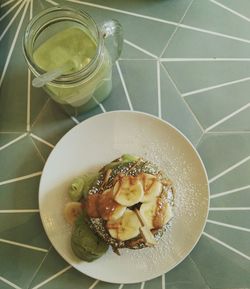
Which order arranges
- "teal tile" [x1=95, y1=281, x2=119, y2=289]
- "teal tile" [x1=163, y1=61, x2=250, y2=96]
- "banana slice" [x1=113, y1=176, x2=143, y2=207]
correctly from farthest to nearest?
"teal tile" [x1=163, y1=61, x2=250, y2=96] < "teal tile" [x1=95, y1=281, x2=119, y2=289] < "banana slice" [x1=113, y1=176, x2=143, y2=207]

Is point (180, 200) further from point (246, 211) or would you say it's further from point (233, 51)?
point (233, 51)

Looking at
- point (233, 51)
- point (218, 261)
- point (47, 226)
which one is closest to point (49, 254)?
→ point (47, 226)

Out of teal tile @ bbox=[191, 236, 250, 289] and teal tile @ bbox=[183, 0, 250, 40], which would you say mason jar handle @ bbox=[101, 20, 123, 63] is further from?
teal tile @ bbox=[191, 236, 250, 289]

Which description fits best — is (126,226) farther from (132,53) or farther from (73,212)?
(132,53)

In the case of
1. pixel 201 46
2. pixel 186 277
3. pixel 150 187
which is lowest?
pixel 186 277

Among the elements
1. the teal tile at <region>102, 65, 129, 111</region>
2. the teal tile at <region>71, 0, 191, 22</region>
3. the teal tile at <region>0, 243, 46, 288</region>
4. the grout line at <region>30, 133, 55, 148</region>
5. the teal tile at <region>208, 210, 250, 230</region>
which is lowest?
the teal tile at <region>0, 243, 46, 288</region>

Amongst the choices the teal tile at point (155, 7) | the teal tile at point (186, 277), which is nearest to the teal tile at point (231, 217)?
the teal tile at point (186, 277)

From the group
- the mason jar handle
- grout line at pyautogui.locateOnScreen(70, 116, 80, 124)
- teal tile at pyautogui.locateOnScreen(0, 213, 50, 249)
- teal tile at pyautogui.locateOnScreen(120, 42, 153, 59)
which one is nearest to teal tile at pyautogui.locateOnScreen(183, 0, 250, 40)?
teal tile at pyautogui.locateOnScreen(120, 42, 153, 59)

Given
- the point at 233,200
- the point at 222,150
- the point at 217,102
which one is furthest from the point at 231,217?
the point at 217,102
